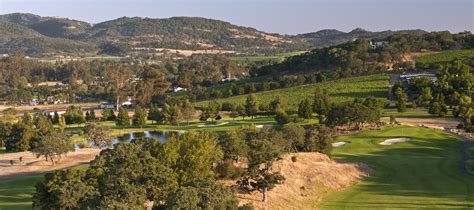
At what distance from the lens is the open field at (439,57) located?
12271 centimetres

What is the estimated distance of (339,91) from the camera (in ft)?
357

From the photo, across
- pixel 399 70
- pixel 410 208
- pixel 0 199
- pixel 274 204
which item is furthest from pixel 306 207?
pixel 399 70

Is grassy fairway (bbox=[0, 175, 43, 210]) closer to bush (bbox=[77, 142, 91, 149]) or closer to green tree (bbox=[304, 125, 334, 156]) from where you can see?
bush (bbox=[77, 142, 91, 149])

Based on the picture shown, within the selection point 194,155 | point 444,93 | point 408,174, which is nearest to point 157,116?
point 444,93

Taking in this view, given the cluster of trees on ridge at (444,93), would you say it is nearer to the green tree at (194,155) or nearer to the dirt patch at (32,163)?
the green tree at (194,155)

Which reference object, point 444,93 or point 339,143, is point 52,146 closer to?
point 339,143

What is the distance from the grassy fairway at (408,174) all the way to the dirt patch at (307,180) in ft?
3.52

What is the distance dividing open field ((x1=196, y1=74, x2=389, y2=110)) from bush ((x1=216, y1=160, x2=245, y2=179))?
59.8 metres

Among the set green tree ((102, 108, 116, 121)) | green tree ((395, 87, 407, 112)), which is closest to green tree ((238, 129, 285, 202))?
green tree ((395, 87, 407, 112))

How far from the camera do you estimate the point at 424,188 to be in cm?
3897

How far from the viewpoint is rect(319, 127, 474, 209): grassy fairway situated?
117 ft

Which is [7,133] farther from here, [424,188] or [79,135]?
[424,188]

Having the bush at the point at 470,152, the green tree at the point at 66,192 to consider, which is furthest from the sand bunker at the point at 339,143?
the green tree at the point at 66,192

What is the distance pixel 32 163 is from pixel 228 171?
27.1m
